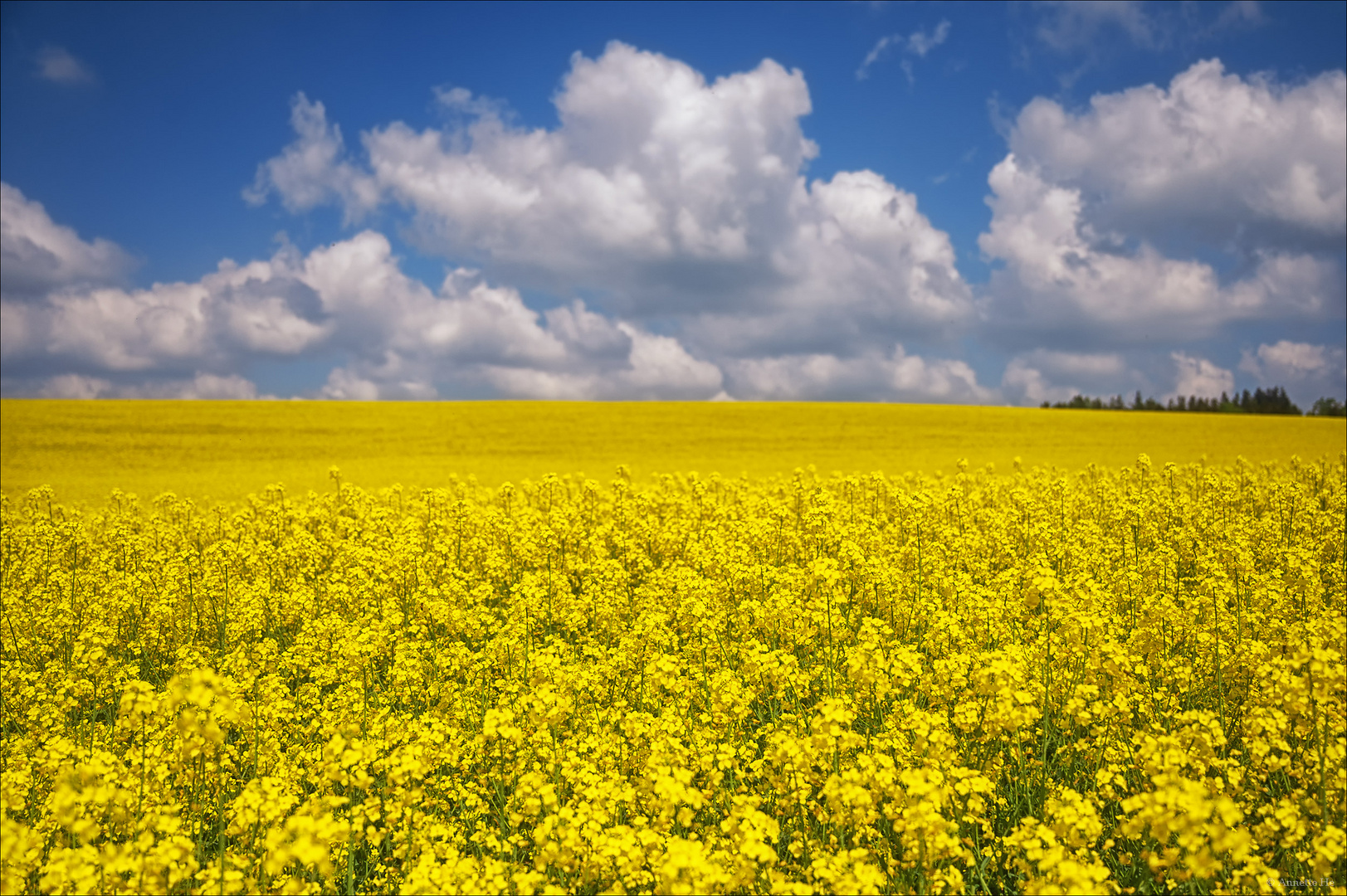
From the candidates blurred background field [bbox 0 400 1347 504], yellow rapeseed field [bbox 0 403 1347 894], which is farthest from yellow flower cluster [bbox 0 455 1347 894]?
blurred background field [bbox 0 400 1347 504]

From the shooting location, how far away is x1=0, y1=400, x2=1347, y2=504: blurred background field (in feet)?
97.6

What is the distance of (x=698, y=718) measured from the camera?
18.2 feet

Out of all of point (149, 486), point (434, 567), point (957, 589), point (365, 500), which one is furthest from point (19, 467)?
point (957, 589)

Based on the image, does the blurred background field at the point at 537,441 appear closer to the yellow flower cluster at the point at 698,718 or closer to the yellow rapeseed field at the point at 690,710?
the yellow rapeseed field at the point at 690,710

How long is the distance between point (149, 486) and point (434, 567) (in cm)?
2320

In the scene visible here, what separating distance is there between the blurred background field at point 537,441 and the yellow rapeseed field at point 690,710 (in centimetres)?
1580

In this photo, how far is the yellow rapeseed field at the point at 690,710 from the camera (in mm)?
3896

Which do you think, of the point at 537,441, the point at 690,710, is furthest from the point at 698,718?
the point at 537,441

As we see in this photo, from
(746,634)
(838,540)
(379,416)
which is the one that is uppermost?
(379,416)

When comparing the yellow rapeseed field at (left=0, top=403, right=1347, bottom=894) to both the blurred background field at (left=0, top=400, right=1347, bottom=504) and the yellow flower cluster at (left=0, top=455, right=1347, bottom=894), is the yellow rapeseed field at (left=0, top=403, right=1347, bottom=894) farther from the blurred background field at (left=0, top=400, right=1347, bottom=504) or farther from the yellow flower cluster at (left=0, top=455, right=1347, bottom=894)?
the blurred background field at (left=0, top=400, right=1347, bottom=504)

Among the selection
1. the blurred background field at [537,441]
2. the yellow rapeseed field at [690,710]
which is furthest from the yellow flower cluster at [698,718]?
the blurred background field at [537,441]

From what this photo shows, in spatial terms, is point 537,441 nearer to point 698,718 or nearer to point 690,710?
point 690,710

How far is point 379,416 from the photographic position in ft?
145

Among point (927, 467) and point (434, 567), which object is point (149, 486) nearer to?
point (434, 567)
